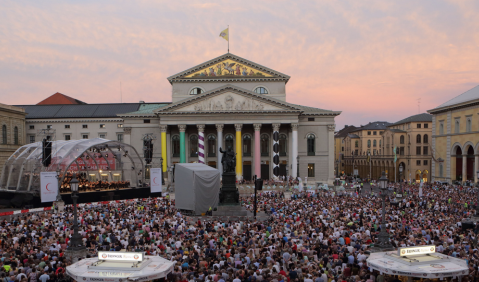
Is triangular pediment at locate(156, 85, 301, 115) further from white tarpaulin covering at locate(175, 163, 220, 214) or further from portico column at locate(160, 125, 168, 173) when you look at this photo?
white tarpaulin covering at locate(175, 163, 220, 214)

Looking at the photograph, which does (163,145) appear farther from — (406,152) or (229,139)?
(406,152)

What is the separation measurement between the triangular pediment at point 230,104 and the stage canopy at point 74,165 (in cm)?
1011

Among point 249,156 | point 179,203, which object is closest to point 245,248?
point 179,203

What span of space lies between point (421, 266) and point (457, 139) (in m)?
53.7

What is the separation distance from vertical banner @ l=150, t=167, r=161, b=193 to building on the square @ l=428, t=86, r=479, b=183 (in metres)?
40.7

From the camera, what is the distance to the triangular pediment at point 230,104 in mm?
55688

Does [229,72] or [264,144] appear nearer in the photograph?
[229,72]

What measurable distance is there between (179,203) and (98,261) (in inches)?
802

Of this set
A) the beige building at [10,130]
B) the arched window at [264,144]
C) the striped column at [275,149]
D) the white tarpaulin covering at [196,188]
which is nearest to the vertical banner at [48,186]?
the white tarpaulin covering at [196,188]

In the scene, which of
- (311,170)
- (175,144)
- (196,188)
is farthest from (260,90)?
(196,188)

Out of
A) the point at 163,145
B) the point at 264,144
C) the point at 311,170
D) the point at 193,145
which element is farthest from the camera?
the point at 264,144

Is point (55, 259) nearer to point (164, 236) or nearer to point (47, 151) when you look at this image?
point (164, 236)

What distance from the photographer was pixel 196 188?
2925 centimetres

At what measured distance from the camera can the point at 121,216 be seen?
24.6 metres
